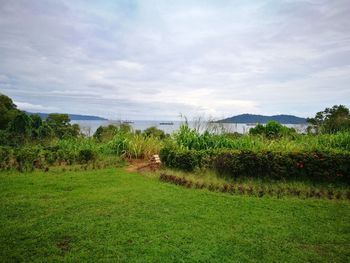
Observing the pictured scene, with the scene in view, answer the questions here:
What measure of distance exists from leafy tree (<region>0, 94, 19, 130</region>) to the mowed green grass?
18.0m

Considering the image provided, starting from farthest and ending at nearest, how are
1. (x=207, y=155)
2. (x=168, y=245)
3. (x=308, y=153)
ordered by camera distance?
(x=207, y=155) < (x=308, y=153) < (x=168, y=245)

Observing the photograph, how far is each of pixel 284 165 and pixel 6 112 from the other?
A: 2178 cm

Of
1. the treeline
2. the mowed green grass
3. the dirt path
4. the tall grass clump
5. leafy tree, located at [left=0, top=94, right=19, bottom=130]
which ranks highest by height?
leafy tree, located at [left=0, top=94, right=19, bottom=130]

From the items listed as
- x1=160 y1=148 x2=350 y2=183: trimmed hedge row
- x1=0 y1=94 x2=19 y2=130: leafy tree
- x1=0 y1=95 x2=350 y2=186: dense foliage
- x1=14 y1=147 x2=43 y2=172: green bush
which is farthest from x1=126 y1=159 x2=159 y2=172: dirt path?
x1=0 y1=94 x2=19 y2=130: leafy tree

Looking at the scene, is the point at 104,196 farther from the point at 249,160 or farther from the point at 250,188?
the point at 249,160

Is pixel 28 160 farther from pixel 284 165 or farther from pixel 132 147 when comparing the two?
pixel 284 165

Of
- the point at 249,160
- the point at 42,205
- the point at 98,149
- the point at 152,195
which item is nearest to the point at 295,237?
the point at 152,195

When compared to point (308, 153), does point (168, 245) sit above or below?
below

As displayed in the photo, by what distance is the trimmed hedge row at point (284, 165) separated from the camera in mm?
7699

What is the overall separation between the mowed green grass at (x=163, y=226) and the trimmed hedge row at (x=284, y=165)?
1.54 metres

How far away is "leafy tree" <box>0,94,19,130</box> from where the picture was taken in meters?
22.7

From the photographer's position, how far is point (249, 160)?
8180 mm

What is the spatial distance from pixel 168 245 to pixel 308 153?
208 inches

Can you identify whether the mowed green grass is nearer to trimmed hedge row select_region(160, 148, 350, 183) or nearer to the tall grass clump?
trimmed hedge row select_region(160, 148, 350, 183)
